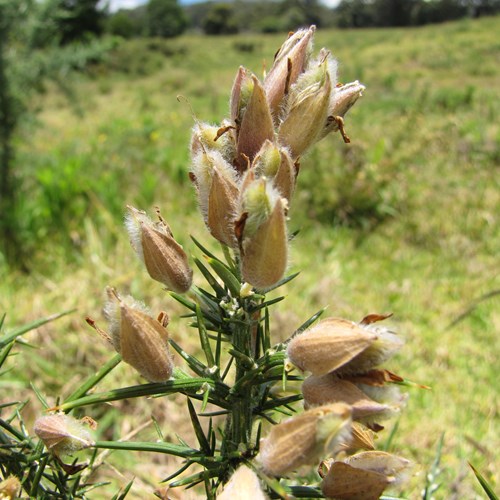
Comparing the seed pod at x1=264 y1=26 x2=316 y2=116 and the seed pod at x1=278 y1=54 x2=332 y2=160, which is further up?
the seed pod at x1=264 y1=26 x2=316 y2=116

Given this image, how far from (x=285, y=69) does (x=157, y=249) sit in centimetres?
22

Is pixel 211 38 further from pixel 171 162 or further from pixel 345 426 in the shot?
pixel 345 426

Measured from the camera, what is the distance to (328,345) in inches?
17.2

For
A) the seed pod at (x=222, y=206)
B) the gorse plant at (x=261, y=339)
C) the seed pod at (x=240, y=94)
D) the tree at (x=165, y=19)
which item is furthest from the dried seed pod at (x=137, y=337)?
the tree at (x=165, y=19)

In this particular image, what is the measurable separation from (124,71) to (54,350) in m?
15.5

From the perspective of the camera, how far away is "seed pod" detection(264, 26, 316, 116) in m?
0.54

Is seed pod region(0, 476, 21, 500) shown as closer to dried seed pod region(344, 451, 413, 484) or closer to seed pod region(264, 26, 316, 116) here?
dried seed pod region(344, 451, 413, 484)

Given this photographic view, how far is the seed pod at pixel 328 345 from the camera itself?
16.7 inches

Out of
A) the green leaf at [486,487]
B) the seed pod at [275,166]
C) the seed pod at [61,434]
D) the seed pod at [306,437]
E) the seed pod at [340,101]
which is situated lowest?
the green leaf at [486,487]

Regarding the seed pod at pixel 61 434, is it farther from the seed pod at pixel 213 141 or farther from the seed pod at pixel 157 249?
the seed pod at pixel 213 141

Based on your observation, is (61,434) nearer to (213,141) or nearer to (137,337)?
(137,337)

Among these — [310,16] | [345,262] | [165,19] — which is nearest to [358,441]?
[345,262]

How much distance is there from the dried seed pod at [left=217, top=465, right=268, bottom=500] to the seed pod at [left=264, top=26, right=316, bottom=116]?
34cm

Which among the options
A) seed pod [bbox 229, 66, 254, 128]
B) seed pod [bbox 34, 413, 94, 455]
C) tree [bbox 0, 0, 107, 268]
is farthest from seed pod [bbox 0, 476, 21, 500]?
tree [bbox 0, 0, 107, 268]
